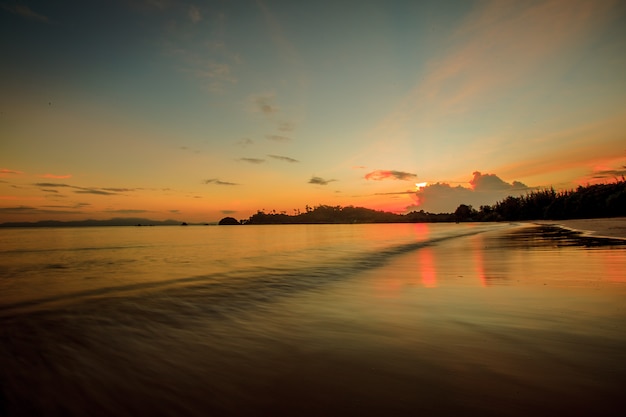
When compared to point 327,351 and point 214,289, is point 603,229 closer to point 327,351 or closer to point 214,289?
point 214,289

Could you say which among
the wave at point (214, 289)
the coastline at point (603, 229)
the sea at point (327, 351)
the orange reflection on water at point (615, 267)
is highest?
the coastline at point (603, 229)

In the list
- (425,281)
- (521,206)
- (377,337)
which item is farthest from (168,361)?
(521,206)

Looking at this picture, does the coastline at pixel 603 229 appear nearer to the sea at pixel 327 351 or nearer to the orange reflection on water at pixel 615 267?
the orange reflection on water at pixel 615 267

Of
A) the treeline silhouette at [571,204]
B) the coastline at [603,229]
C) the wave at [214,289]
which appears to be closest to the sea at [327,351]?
the wave at [214,289]

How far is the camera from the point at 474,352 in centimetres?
488

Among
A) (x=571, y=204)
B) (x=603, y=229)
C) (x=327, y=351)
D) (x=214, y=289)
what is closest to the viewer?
(x=327, y=351)

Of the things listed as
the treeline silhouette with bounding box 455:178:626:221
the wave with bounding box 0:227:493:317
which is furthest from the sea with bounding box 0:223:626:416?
A: the treeline silhouette with bounding box 455:178:626:221

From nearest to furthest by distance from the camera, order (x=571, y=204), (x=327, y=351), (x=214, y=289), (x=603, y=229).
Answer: (x=327, y=351) → (x=214, y=289) → (x=603, y=229) → (x=571, y=204)

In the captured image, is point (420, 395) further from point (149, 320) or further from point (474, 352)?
point (149, 320)

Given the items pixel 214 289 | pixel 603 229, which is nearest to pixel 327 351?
pixel 214 289

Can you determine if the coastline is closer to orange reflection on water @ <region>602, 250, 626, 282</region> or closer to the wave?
orange reflection on water @ <region>602, 250, 626, 282</region>

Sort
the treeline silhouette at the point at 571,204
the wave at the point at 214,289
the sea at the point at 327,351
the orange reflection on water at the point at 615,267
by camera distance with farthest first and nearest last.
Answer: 1. the treeline silhouette at the point at 571,204
2. the orange reflection on water at the point at 615,267
3. the wave at the point at 214,289
4. the sea at the point at 327,351

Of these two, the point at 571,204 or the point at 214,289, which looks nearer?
the point at 214,289

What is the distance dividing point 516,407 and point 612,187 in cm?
14263
